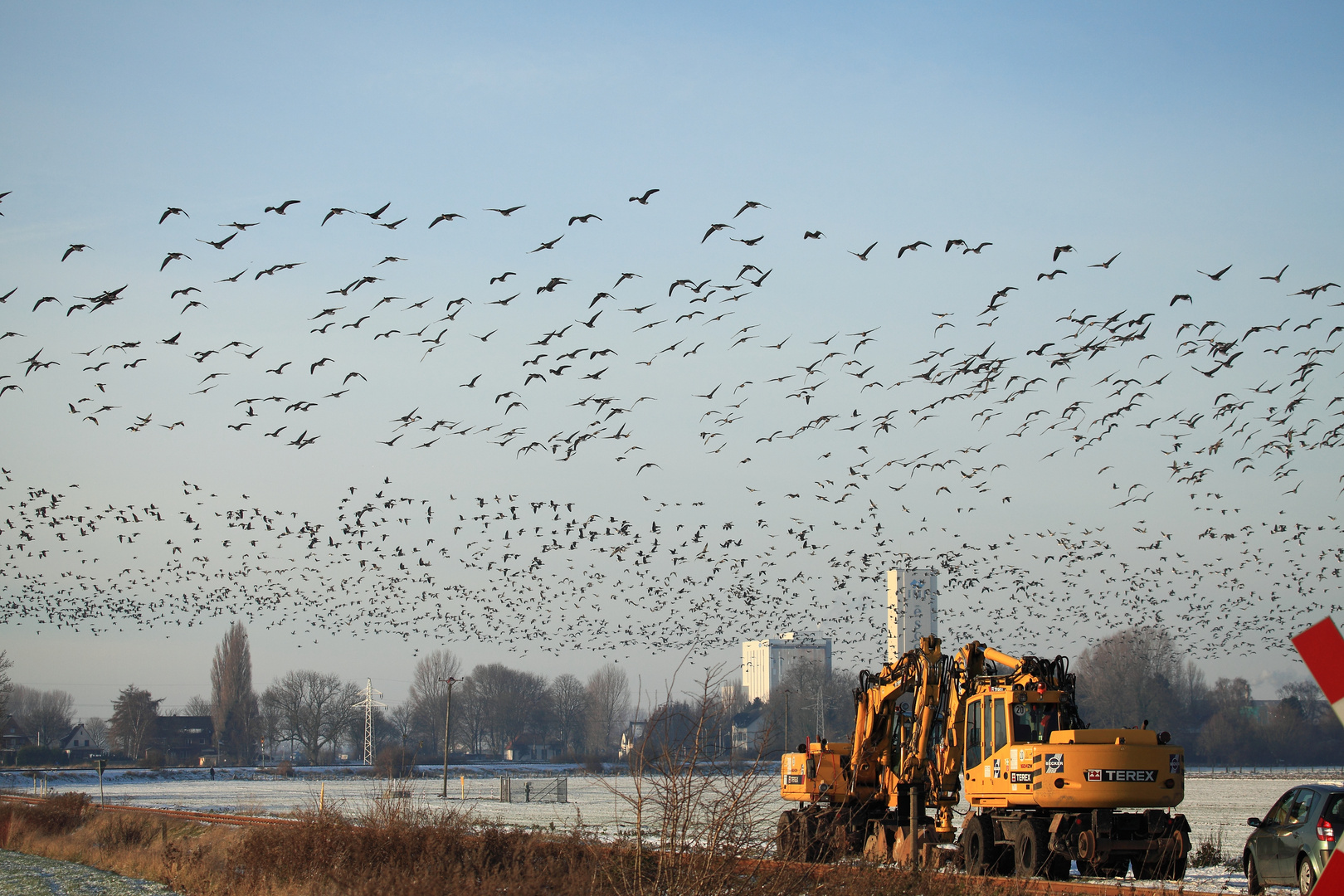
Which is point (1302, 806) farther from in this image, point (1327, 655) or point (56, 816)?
point (56, 816)

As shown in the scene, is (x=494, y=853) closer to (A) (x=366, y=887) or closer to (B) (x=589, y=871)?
(B) (x=589, y=871)

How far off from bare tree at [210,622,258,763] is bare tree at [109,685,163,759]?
7.97 m

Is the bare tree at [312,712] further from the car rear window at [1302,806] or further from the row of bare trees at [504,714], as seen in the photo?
the car rear window at [1302,806]

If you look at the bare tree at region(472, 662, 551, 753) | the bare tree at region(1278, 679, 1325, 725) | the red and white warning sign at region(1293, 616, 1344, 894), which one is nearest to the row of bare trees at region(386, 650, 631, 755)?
the bare tree at region(472, 662, 551, 753)

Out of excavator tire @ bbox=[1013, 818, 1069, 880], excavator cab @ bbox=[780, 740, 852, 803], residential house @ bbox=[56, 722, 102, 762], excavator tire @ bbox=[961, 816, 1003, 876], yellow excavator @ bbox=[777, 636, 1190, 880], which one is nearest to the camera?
yellow excavator @ bbox=[777, 636, 1190, 880]

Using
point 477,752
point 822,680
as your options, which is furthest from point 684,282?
point 477,752

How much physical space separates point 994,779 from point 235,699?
4971 inches

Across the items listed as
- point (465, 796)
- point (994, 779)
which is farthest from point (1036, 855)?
point (465, 796)

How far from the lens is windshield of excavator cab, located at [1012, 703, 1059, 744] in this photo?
743 inches

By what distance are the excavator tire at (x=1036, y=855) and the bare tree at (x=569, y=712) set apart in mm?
137721

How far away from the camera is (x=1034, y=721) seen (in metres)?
19.0

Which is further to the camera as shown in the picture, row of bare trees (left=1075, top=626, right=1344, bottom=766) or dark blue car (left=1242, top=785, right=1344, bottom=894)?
row of bare trees (left=1075, top=626, right=1344, bottom=766)

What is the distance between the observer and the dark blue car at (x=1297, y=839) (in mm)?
14820

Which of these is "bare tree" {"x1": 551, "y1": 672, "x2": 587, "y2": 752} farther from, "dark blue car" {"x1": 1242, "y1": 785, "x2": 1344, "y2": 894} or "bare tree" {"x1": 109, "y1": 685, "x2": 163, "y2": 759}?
"dark blue car" {"x1": 1242, "y1": 785, "x2": 1344, "y2": 894}
